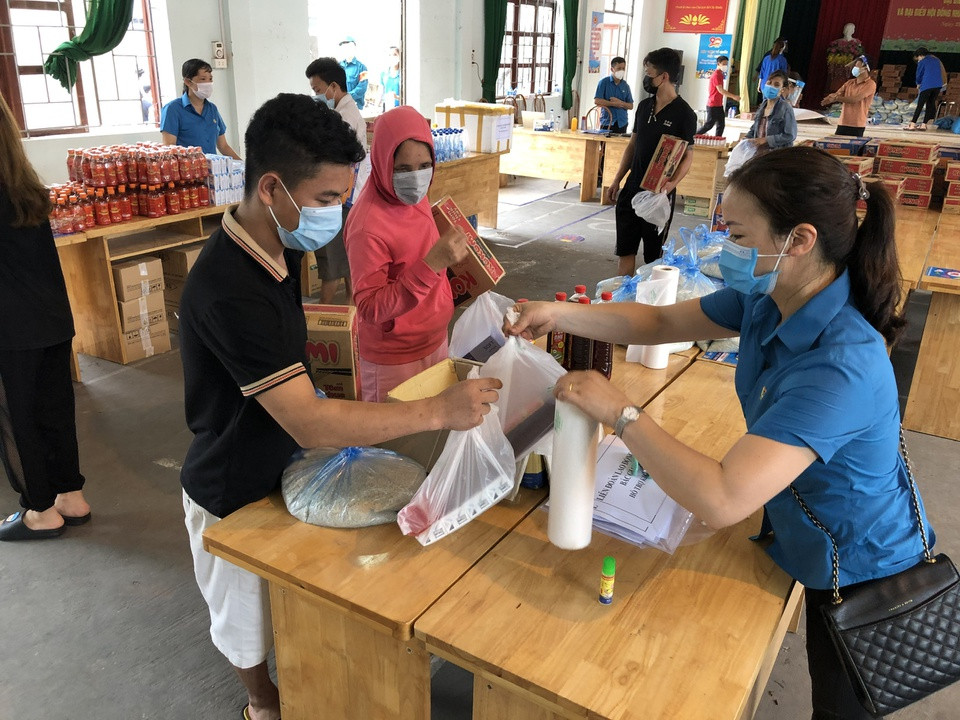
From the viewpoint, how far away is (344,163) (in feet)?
4.86

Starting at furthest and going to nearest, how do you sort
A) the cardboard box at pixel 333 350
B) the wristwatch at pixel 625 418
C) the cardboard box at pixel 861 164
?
the cardboard box at pixel 861 164
the cardboard box at pixel 333 350
the wristwatch at pixel 625 418

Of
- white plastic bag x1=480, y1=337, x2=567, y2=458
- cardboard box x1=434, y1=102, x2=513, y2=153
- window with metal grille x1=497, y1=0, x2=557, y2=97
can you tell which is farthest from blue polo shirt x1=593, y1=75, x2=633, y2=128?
white plastic bag x1=480, y1=337, x2=567, y2=458

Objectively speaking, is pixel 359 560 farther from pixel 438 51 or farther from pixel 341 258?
pixel 438 51

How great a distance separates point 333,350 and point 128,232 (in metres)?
2.84

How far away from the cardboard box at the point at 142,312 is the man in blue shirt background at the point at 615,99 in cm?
648

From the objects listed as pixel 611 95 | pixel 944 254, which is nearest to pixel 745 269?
pixel 944 254

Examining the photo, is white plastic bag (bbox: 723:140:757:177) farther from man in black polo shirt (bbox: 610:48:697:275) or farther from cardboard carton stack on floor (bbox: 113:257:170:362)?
cardboard carton stack on floor (bbox: 113:257:170:362)

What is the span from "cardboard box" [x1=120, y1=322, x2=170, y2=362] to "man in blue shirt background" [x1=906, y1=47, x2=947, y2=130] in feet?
42.5

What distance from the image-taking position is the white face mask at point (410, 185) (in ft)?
7.29

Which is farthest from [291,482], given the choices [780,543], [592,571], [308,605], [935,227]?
[935,227]

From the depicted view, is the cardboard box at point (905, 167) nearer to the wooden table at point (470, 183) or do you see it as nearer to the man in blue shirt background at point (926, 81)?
the wooden table at point (470, 183)

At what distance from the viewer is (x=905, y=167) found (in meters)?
5.50

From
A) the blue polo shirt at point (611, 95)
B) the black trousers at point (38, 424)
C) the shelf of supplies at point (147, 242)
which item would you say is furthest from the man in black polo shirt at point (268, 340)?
the blue polo shirt at point (611, 95)

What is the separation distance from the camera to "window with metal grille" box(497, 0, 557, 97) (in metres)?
11.2
